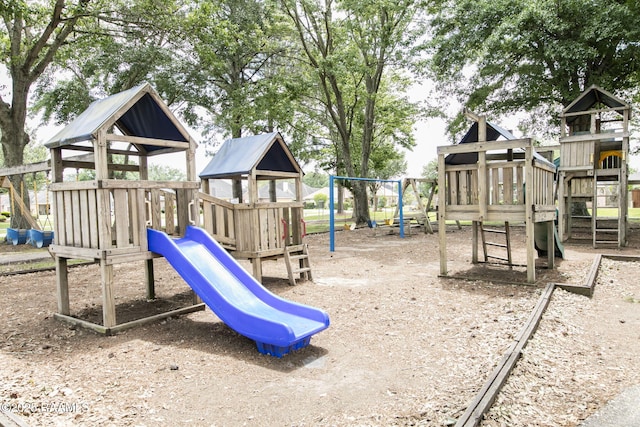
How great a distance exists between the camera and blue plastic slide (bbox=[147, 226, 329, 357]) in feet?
14.9

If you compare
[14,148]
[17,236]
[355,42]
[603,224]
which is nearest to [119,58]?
[14,148]

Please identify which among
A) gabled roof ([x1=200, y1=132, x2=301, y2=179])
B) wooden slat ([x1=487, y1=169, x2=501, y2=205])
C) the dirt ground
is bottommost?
the dirt ground

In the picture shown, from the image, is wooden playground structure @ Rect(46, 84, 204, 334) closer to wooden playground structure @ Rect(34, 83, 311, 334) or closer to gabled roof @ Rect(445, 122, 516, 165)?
wooden playground structure @ Rect(34, 83, 311, 334)

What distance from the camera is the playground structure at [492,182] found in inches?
295

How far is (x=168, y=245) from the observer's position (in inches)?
224

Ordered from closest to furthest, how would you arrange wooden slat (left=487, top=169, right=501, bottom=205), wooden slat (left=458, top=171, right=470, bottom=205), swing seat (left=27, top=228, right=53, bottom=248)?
wooden slat (left=487, top=169, right=501, bottom=205) → wooden slat (left=458, top=171, right=470, bottom=205) → swing seat (left=27, top=228, right=53, bottom=248)

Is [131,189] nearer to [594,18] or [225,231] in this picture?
[225,231]

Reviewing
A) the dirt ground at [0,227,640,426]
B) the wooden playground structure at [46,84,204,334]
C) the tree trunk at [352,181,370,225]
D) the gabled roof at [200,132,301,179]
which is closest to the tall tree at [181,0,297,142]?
the tree trunk at [352,181,370,225]

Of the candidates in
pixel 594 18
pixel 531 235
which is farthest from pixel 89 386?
pixel 594 18

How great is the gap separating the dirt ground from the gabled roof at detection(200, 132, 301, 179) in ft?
7.77

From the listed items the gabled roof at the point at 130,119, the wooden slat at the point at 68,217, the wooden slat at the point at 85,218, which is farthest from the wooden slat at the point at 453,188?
the wooden slat at the point at 68,217

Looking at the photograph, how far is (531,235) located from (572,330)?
8.46 ft

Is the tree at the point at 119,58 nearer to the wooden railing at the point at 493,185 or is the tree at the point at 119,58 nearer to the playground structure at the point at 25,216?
the playground structure at the point at 25,216

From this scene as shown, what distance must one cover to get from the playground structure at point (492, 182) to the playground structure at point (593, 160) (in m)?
5.42
